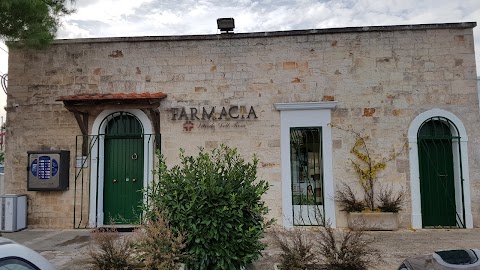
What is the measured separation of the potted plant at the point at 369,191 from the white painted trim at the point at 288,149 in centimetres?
23

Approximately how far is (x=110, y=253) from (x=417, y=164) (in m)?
6.41

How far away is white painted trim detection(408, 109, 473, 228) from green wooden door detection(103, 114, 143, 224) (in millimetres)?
5993

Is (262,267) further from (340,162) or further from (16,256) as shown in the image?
(340,162)

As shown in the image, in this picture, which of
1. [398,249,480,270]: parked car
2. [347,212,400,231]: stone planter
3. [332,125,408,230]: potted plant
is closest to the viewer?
[398,249,480,270]: parked car

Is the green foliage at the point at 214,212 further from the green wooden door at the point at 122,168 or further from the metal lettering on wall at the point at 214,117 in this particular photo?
the green wooden door at the point at 122,168

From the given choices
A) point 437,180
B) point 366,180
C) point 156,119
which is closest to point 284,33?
point 156,119

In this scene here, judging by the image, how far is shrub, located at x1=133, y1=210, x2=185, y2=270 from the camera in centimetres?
354

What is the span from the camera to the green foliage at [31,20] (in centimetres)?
606

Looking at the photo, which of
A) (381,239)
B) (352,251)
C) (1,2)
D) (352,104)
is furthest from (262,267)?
(1,2)

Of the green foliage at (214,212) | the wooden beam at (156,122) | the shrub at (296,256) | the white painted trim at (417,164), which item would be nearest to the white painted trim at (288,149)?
the white painted trim at (417,164)

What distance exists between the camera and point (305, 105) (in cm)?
777

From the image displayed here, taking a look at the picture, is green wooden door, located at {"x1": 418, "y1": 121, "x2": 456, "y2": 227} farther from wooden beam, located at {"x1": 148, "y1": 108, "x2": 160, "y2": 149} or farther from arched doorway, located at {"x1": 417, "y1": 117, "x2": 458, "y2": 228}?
wooden beam, located at {"x1": 148, "y1": 108, "x2": 160, "y2": 149}

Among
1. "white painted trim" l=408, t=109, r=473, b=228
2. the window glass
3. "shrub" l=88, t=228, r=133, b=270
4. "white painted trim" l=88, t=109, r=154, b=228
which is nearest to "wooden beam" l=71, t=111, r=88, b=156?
"white painted trim" l=88, t=109, r=154, b=228

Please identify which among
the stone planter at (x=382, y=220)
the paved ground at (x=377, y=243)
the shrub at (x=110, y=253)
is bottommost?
the paved ground at (x=377, y=243)
